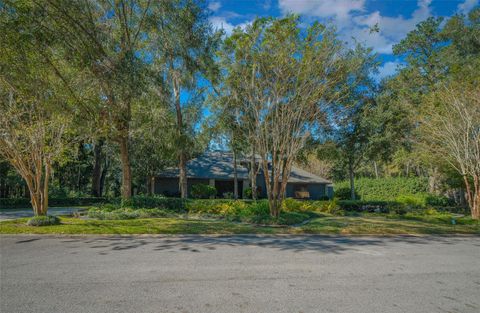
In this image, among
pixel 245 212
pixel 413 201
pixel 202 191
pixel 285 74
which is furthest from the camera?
pixel 202 191

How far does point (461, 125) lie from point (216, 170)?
21791 millimetres

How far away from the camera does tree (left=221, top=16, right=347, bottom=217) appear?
43.2 feet

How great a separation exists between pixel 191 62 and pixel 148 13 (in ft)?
11.9

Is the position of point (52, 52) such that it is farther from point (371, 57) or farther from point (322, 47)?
point (371, 57)

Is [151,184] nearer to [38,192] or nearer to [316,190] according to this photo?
[316,190]

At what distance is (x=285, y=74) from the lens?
13.9 meters

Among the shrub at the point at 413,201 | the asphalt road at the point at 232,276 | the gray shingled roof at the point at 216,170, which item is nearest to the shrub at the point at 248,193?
the gray shingled roof at the point at 216,170

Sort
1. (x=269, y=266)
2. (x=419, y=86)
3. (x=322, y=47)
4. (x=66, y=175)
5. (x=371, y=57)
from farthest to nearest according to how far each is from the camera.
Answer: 1. (x=66, y=175)
2. (x=419, y=86)
3. (x=371, y=57)
4. (x=322, y=47)
5. (x=269, y=266)

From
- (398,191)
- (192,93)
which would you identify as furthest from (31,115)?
(398,191)

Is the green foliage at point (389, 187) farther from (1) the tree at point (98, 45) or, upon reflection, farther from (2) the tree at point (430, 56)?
(1) the tree at point (98, 45)

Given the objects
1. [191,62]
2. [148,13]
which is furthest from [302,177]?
[148,13]

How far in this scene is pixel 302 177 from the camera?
33.7 meters

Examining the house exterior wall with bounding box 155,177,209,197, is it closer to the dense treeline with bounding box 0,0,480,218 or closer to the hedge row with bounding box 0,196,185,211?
the hedge row with bounding box 0,196,185,211

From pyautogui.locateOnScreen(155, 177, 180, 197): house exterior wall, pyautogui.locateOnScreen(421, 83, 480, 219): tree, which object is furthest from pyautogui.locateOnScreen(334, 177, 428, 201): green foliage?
pyautogui.locateOnScreen(155, 177, 180, 197): house exterior wall
